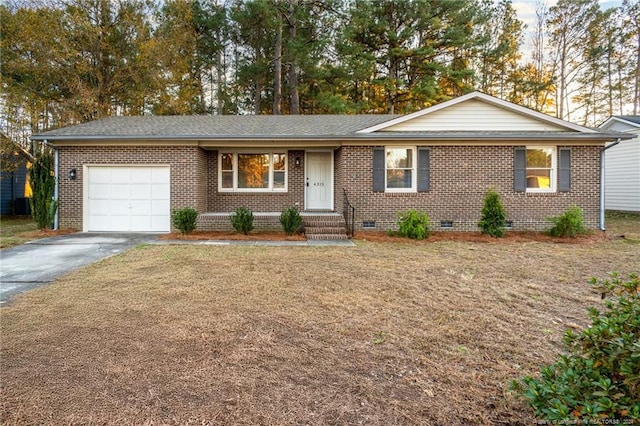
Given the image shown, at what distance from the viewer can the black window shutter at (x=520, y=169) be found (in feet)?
36.2

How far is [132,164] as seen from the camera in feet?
36.5

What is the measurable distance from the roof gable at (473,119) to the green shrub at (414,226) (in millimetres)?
2853

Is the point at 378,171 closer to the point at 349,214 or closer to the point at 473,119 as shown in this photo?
the point at 349,214

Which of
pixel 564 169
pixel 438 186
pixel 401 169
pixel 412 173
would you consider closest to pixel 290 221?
pixel 401 169

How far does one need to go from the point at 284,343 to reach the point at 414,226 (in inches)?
291

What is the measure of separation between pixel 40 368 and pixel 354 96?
21935 mm

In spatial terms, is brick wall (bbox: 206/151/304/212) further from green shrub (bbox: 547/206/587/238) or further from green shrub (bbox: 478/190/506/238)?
green shrub (bbox: 547/206/587/238)

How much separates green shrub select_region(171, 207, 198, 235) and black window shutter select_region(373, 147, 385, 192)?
18.1 feet

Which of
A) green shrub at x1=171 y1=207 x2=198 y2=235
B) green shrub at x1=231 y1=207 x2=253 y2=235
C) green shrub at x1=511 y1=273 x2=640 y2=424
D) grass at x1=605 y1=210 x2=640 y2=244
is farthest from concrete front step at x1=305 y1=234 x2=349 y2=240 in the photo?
green shrub at x1=511 y1=273 x2=640 y2=424

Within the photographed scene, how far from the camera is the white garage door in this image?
439 inches

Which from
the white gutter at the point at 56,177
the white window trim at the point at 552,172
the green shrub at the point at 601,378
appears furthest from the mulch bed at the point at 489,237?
the white gutter at the point at 56,177

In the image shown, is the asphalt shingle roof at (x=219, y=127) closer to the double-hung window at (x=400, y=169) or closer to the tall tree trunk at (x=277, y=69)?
the double-hung window at (x=400, y=169)

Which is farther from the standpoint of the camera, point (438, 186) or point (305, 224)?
point (438, 186)

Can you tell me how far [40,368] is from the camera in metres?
2.79
